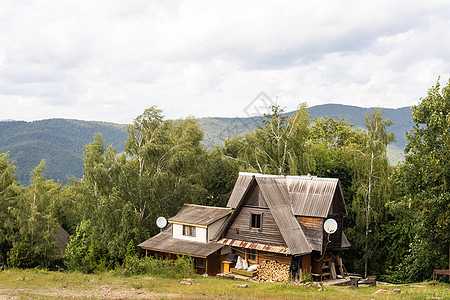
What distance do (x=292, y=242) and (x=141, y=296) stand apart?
11.4m

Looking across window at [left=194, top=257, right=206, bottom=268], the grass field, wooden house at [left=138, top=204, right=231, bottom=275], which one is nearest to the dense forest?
wooden house at [left=138, top=204, right=231, bottom=275]

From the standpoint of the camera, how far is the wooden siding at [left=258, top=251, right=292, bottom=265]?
1153 inches

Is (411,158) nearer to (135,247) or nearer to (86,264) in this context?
(135,247)

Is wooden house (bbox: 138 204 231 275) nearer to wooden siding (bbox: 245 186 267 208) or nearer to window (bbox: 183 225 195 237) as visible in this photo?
window (bbox: 183 225 195 237)

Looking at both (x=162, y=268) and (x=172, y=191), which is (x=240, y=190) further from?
(x=172, y=191)

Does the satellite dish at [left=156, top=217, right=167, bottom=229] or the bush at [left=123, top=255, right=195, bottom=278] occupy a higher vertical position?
the satellite dish at [left=156, top=217, right=167, bottom=229]

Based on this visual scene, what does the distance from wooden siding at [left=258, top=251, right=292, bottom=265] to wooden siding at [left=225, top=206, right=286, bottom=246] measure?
890 mm

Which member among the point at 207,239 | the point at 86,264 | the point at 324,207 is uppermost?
the point at 324,207

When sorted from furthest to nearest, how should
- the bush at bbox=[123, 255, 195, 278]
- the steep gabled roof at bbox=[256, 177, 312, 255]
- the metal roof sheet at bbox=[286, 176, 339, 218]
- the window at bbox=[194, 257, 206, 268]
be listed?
the window at bbox=[194, 257, 206, 268], the metal roof sheet at bbox=[286, 176, 339, 218], the bush at bbox=[123, 255, 195, 278], the steep gabled roof at bbox=[256, 177, 312, 255]

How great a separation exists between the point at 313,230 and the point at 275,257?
3.13 m

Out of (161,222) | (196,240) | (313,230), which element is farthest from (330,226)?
(161,222)

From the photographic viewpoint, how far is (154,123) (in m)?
40.1

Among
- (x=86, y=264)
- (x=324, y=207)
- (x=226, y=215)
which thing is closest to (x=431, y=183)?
(x=324, y=207)

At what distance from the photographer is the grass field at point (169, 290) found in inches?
806
